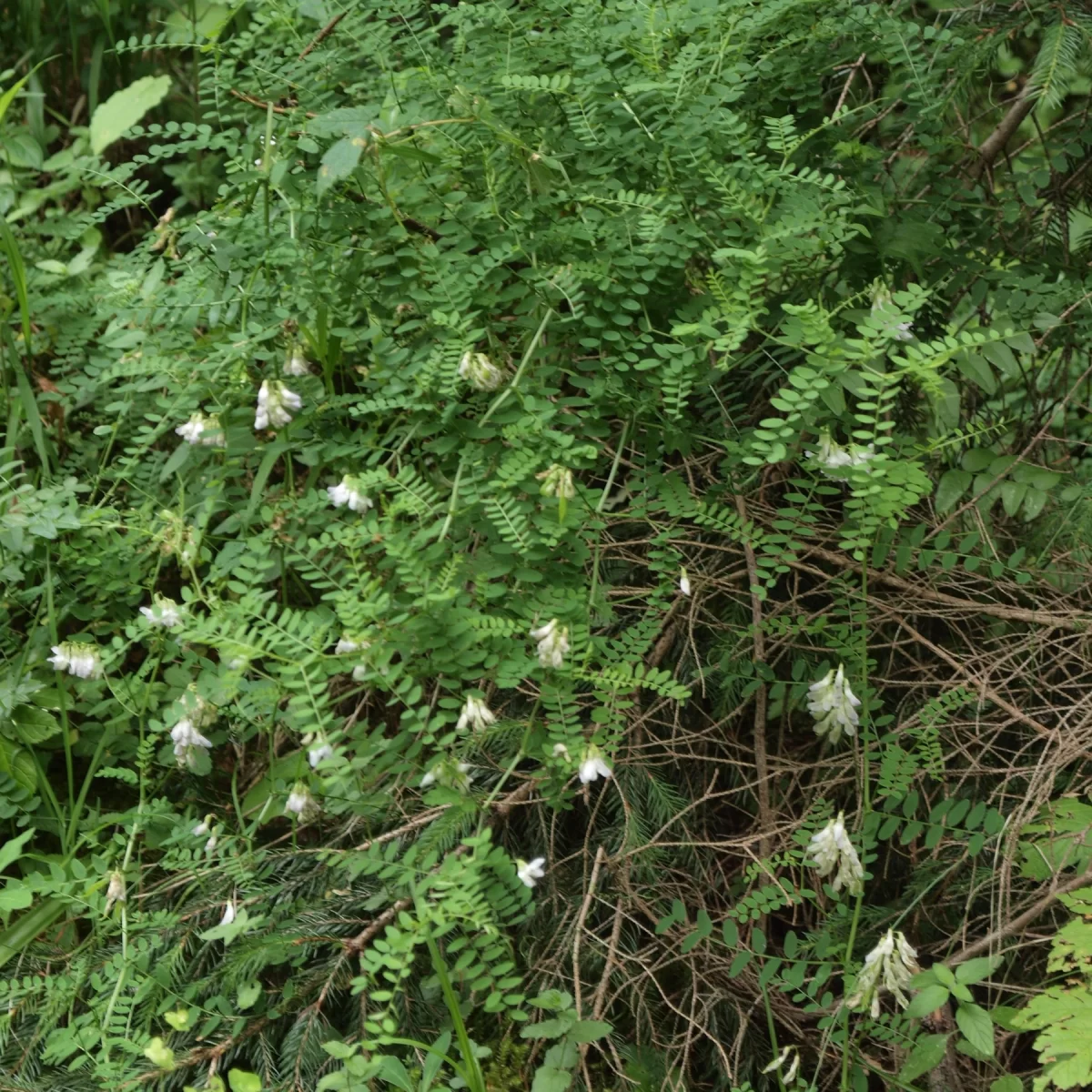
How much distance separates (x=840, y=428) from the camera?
2074mm

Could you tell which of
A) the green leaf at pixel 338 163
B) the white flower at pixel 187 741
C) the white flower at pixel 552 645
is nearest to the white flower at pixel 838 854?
the white flower at pixel 552 645

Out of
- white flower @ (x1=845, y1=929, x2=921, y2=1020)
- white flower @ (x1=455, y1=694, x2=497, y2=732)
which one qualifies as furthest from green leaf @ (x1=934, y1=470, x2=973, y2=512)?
white flower @ (x1=455, y1=694, x2=497, y2=732)

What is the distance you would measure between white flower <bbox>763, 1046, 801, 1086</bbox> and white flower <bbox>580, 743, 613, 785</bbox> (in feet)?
1.44

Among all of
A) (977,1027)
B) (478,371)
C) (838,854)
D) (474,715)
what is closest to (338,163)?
(478,371)

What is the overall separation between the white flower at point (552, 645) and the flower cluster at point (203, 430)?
2.66 feet

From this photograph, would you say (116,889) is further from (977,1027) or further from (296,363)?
(977,1027)

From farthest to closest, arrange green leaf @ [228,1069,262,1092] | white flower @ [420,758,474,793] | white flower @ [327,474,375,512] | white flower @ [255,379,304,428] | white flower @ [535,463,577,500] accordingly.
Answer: white flower @ [255,379,304,428] → white flower @ [327,474,375,512] → white flower @ [535,463,577,500] → white flower @ [420,758,474,793] → green leaf @ [228,1069,262,1092]

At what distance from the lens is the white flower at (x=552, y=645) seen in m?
1.69

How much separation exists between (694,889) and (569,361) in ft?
2.97

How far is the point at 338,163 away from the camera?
5.92ft

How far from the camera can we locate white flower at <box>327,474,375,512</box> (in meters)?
1.85

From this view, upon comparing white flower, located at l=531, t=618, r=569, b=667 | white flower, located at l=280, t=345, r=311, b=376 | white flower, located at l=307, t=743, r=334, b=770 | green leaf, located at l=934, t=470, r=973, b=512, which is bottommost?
white flower, located at l=307, t=743, r=334, b=770

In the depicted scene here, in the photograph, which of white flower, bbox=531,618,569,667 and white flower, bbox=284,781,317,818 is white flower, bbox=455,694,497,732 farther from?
white flower, bbox=284,781,317,818

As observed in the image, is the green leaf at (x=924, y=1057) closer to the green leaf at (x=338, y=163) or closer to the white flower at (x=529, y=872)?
the white flower at (x=529, y=872)
